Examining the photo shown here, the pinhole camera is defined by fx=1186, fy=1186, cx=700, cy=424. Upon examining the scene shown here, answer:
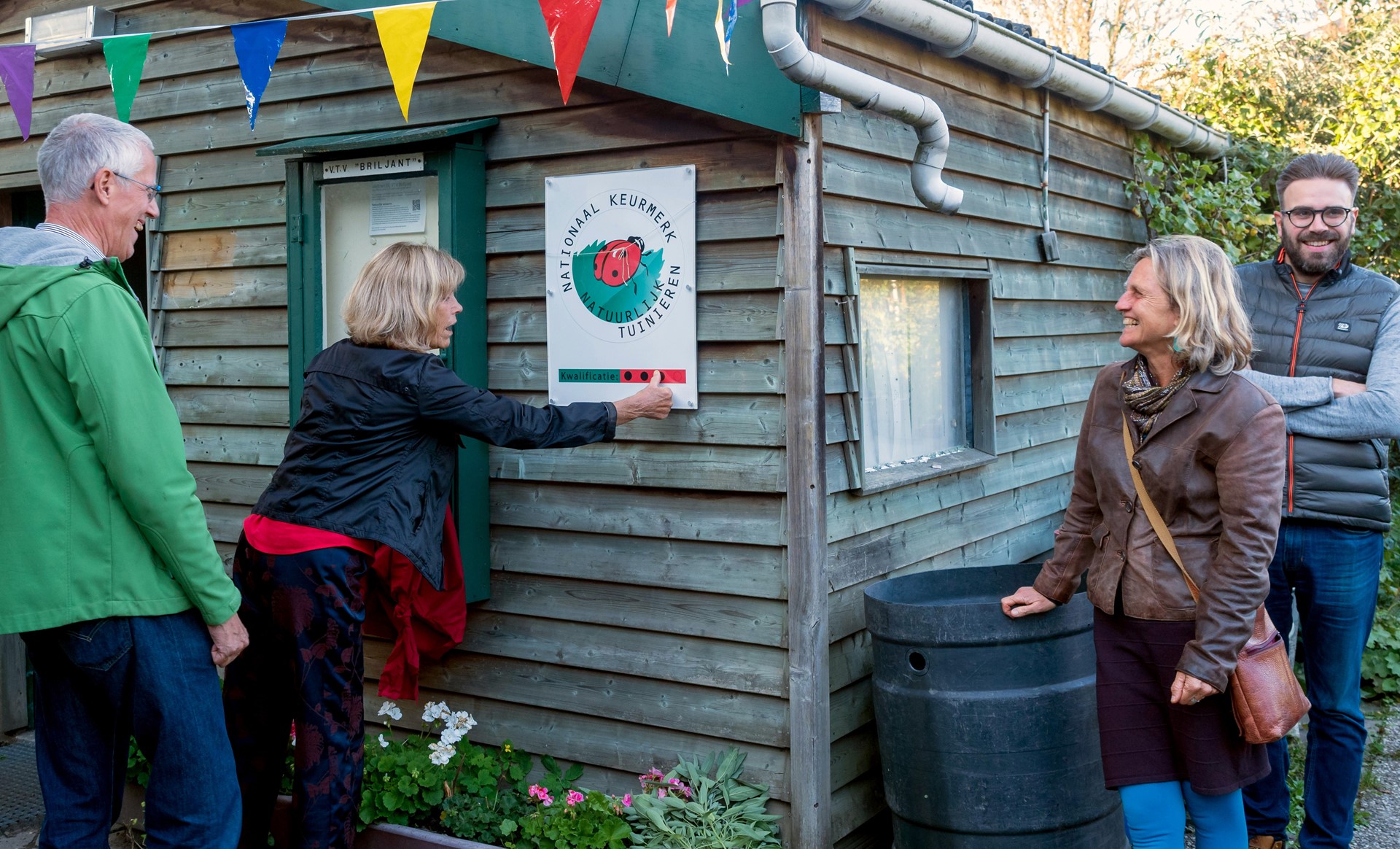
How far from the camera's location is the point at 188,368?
207 inches

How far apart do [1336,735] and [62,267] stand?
377 centimetres

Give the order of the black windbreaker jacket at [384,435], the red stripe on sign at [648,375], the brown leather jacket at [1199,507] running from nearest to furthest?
the brown leather jacket at [1199,507], the black windbreaker jacket at [384,435], the red stripe on sign at [648,375]

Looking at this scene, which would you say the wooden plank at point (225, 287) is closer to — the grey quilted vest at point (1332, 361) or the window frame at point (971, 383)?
the window frame at point (971, 383)

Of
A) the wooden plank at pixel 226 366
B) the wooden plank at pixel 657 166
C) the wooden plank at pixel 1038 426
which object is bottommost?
the wooden plank at pixel 1038 426

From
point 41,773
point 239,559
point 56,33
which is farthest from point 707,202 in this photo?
point 56,33

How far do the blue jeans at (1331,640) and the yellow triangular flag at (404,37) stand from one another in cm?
303

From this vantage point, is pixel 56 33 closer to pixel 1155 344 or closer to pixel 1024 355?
pixel 1024 355

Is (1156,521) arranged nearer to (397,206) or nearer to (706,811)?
(706,811)

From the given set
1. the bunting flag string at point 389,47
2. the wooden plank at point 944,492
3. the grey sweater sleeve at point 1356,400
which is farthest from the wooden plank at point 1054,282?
the bunting flag string at point 389,47

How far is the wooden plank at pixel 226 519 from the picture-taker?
515 cm

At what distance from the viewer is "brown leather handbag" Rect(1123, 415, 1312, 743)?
272 cm

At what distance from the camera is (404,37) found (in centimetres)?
373

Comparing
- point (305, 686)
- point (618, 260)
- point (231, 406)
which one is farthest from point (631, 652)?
point (231, 406)

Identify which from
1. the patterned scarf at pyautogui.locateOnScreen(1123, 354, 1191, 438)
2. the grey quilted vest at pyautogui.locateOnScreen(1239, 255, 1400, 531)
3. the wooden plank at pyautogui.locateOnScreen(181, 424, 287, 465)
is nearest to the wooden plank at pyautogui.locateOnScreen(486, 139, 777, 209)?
the patterned scarf at pyautogui.locateOnScreen(1123, 354, 1191, 438)
